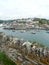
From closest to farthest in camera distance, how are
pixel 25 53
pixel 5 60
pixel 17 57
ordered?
pixel 5 60
pixel 17 57
pixel 25 53

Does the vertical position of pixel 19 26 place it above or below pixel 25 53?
below

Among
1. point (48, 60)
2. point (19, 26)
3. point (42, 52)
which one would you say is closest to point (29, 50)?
point (42, 52)

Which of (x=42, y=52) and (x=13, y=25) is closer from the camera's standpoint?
(x=42, y=52)

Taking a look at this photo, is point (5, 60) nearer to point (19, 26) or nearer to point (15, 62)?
point (15, 62)

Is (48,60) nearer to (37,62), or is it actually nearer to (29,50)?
(37,62)

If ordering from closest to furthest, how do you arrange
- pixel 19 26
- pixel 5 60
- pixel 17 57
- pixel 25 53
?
pixel 5 60 < pixel 17 57 < pixel 25 53 < pixel 19 26

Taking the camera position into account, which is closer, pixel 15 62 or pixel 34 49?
pixel 15 62

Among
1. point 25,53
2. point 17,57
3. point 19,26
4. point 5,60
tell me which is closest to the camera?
point 5,60

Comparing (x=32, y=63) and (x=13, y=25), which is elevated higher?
(x=32, y=63)

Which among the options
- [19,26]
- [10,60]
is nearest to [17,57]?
[10,60]
